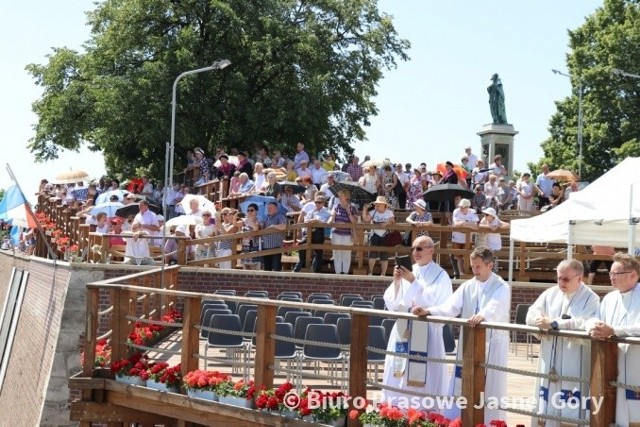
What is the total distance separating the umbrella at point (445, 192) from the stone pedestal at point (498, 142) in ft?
37.4

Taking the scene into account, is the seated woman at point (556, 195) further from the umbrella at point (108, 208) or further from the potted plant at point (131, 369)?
the potted plant at point (131, 369)

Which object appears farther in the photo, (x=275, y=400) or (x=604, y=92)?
(x=604, y=92)

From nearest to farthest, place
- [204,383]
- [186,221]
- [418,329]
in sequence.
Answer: [418,329] → [204,383] → [186,221]

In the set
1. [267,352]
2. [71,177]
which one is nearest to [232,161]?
[71,177]

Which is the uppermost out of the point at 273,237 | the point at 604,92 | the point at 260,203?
the point at 604,92

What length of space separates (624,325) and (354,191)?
17.2m

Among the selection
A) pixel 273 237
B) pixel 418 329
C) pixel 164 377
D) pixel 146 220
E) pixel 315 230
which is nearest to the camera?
pixel 418 329

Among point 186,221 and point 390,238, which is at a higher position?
point 186,221

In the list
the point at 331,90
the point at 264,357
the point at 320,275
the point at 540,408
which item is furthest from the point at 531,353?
the point at 331,90

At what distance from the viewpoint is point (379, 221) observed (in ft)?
80.6

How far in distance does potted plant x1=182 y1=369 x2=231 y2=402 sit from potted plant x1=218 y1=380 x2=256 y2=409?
0.30 feet

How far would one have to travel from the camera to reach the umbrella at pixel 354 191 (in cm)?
2686

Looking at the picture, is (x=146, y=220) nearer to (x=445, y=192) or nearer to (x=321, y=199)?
(x=321, y=199)

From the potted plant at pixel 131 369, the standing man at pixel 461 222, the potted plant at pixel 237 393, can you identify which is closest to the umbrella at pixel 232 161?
the standing man at pixel 461 222
